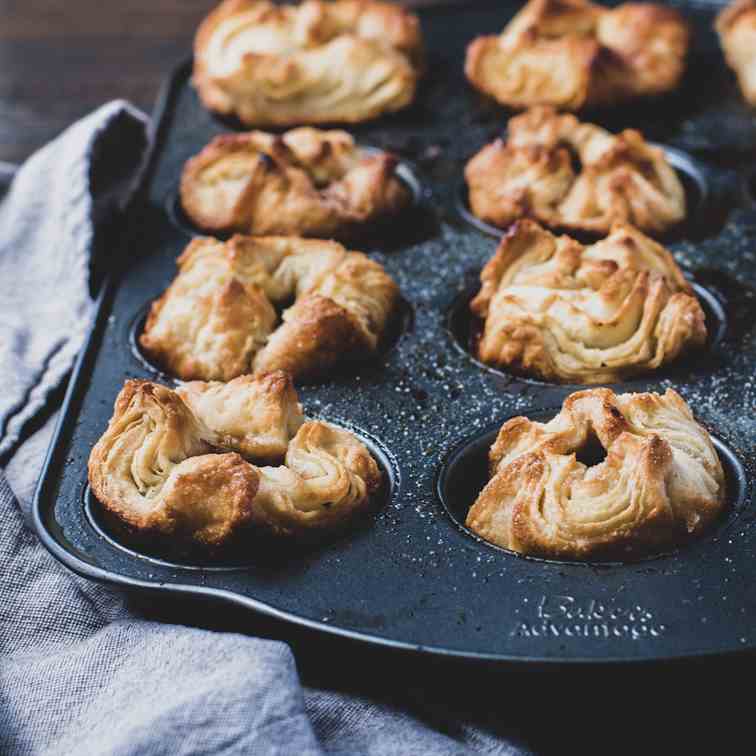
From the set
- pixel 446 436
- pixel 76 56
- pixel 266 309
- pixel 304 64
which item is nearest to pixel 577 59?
pixel 304 64

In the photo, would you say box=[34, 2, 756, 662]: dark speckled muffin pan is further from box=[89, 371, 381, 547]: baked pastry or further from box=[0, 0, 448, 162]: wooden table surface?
box=[0, 0, 448, 162]: wooden table surface

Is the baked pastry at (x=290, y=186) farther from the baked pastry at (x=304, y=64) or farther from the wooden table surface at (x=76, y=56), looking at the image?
the wooden table surface at (x=76, y=56)

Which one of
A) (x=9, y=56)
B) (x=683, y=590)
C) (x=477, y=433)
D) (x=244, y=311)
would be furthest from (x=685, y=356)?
(x=9, y=56)

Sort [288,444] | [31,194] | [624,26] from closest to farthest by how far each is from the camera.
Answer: [288,444], [31,194], [624,26]

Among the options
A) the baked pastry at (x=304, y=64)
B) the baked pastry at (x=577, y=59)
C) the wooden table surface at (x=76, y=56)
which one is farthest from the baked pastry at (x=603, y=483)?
the wooden table surface at (x=76, y=56)

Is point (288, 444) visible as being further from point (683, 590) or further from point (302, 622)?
point (683, 590)

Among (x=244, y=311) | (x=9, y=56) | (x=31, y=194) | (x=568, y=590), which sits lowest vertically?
(x=9, y=56)
